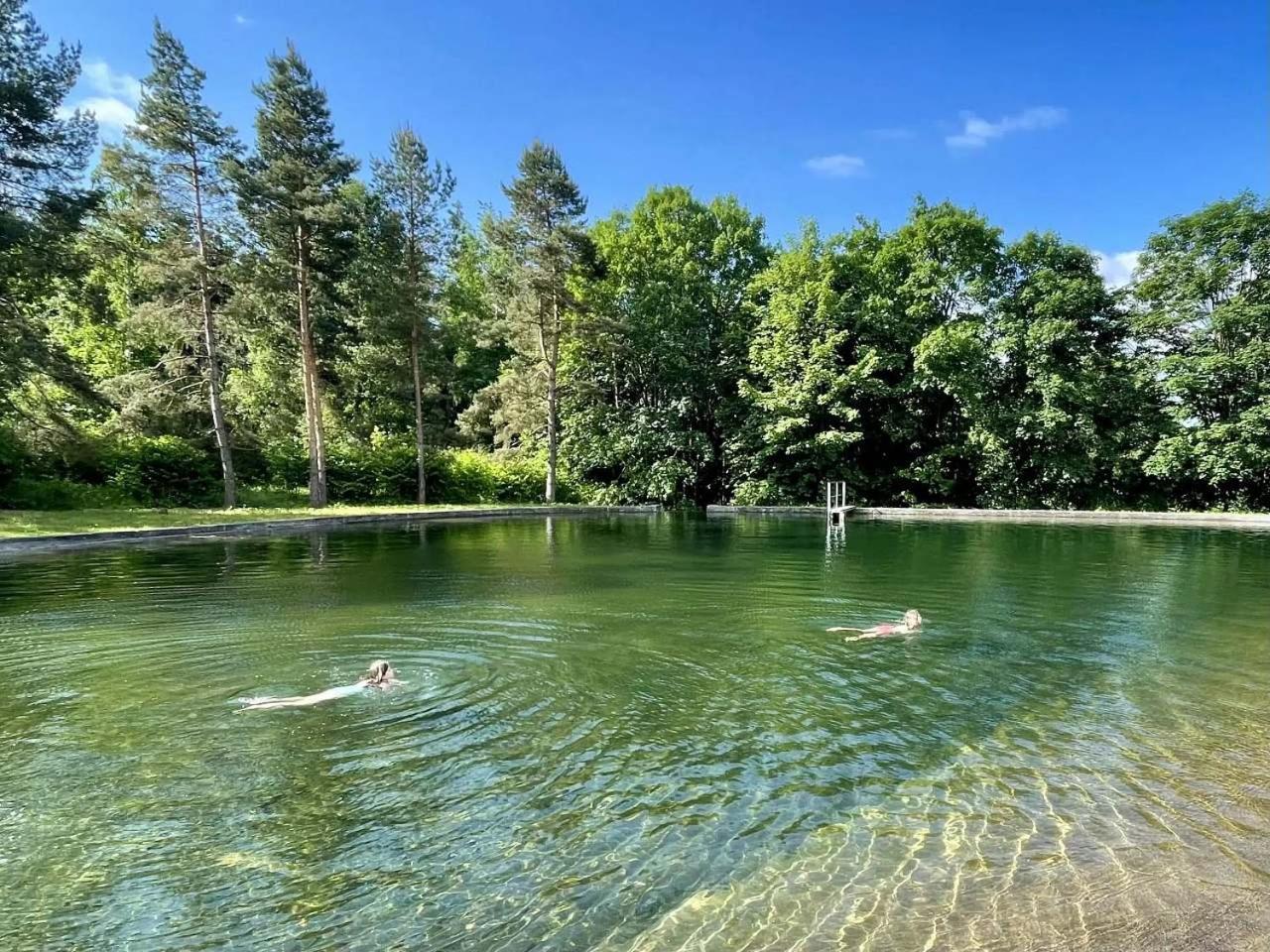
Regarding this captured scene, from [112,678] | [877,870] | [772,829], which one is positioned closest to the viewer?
[877,870]

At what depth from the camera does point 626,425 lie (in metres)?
34.7

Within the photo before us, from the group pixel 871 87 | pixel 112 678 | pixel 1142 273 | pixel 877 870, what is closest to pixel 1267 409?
pixel 1142 273

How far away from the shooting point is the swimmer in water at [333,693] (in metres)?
5.65

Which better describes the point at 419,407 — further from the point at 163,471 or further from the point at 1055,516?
the point at 1055,516

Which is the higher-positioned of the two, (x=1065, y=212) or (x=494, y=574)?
(x=1065, y=212)

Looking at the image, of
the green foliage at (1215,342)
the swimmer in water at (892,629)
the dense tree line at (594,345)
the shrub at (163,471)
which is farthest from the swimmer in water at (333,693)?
the green foliage at (1215,342)

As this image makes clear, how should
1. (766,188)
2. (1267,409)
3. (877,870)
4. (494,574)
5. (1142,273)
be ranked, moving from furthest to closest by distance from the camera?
(766,188)
(1142,273)
(1267,409)
(494,574)
(877,870)

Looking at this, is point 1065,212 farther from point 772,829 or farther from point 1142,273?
point 772,829

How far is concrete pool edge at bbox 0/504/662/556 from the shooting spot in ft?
50.0

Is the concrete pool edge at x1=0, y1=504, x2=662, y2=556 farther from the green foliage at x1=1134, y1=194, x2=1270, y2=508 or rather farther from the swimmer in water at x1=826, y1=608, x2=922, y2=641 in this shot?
the green foliage at x1=1134, y1=194, x2=1270, y2=508

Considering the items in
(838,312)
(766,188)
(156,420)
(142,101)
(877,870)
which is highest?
(766,188)

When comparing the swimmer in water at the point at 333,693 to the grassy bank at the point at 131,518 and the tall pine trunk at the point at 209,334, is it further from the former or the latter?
the tall pine trunk at the point at 209,334

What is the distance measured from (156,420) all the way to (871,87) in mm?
25903

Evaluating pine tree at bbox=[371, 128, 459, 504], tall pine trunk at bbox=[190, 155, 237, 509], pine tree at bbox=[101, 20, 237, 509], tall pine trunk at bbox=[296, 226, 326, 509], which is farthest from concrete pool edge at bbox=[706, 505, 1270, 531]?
pine tree at bbox=[101, 20, 237, 509]
